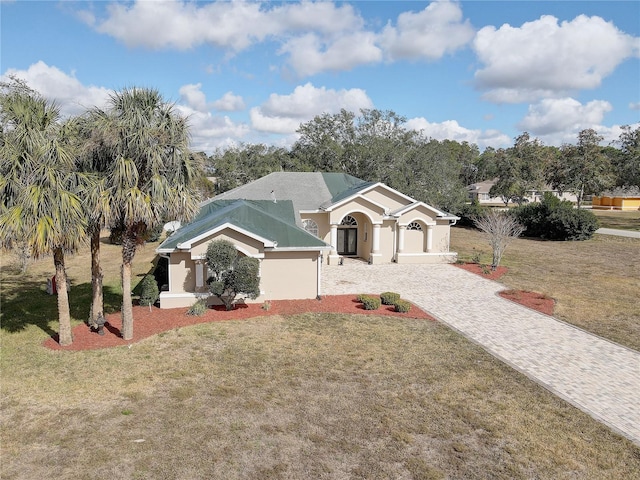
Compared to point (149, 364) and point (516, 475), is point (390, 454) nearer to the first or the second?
point (516, 475)

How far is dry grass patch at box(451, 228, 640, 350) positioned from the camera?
17078 mm

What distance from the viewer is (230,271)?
17.4 meters

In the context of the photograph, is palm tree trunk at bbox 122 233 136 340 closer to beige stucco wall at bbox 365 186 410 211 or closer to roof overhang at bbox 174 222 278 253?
roof overhang at bbox 174 222 278 253

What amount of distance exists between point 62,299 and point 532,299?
1877 centimetres

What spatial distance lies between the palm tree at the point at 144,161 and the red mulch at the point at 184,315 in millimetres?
3232

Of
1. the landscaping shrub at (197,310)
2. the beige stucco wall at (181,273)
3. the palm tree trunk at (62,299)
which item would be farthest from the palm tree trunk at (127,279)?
the beige stucco wall at (181,273)

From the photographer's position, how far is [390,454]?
27.6ft

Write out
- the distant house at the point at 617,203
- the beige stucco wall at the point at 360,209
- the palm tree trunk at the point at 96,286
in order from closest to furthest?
the palm tree trunk at the point at 96,286
the beige stucco wall at the point at 360,209
the distant house at the point at 617,203

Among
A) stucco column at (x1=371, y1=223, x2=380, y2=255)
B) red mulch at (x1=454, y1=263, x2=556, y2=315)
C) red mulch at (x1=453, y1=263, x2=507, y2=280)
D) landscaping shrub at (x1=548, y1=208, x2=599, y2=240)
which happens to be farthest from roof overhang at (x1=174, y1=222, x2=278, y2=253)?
landscaping shrub at (x1=548, y1=208, x2=599, y2=240)

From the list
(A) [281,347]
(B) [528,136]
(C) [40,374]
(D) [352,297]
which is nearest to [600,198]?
(B) [528,136]

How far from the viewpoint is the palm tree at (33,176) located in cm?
1170

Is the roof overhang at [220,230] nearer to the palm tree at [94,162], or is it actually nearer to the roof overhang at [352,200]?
the palm tree at [94,162]

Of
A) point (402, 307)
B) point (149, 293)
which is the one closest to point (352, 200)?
point (402, 307)

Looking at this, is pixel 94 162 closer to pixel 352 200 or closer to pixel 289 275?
pixel 289 275
